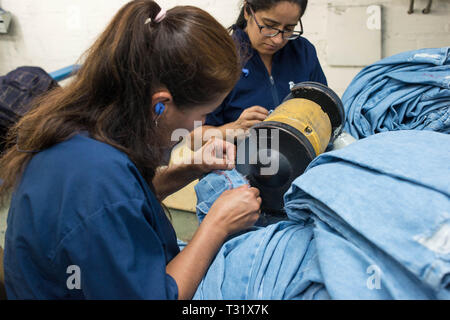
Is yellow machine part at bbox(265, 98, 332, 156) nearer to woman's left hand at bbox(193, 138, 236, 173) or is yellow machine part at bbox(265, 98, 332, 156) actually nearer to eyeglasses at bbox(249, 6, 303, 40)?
woman's left hand at bbox(193, 138, 236, 173)

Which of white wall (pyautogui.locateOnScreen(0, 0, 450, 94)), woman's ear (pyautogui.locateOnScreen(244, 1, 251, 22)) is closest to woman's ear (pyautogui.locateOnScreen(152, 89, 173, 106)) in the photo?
woman's ear (pyautogui.locateOnScreen(244, 1, 251, 22))

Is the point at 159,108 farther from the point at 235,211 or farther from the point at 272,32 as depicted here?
the point at 272,32

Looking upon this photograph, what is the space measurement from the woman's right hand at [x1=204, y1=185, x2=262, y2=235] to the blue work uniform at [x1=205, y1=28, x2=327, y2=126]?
57 cm

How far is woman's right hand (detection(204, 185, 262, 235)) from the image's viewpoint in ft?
2.66

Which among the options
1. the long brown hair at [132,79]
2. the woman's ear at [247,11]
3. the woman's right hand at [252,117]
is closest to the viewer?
the long brown hair at [132,79]

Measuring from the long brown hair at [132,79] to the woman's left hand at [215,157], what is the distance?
0.99 feet

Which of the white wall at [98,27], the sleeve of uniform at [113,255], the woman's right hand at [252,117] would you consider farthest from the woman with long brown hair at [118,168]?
the white wall at [98,27]

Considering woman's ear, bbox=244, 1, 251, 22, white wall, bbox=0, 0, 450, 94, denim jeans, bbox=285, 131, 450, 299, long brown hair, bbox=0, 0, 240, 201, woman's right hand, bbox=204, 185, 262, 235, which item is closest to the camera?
denim jeans, bbox=285, 131, 450, 299

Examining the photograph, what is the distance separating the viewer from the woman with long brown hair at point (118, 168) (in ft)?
1.98

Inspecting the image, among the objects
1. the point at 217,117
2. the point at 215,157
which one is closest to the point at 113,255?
the point at 215,157

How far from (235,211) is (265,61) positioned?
0.82m

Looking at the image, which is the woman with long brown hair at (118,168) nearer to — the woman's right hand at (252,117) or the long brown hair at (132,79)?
the long brown hair at (132,79)

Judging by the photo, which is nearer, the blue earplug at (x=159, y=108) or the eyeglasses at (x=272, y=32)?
the blue earplug at (x=159, y=108)

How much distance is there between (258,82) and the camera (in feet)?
4.62
